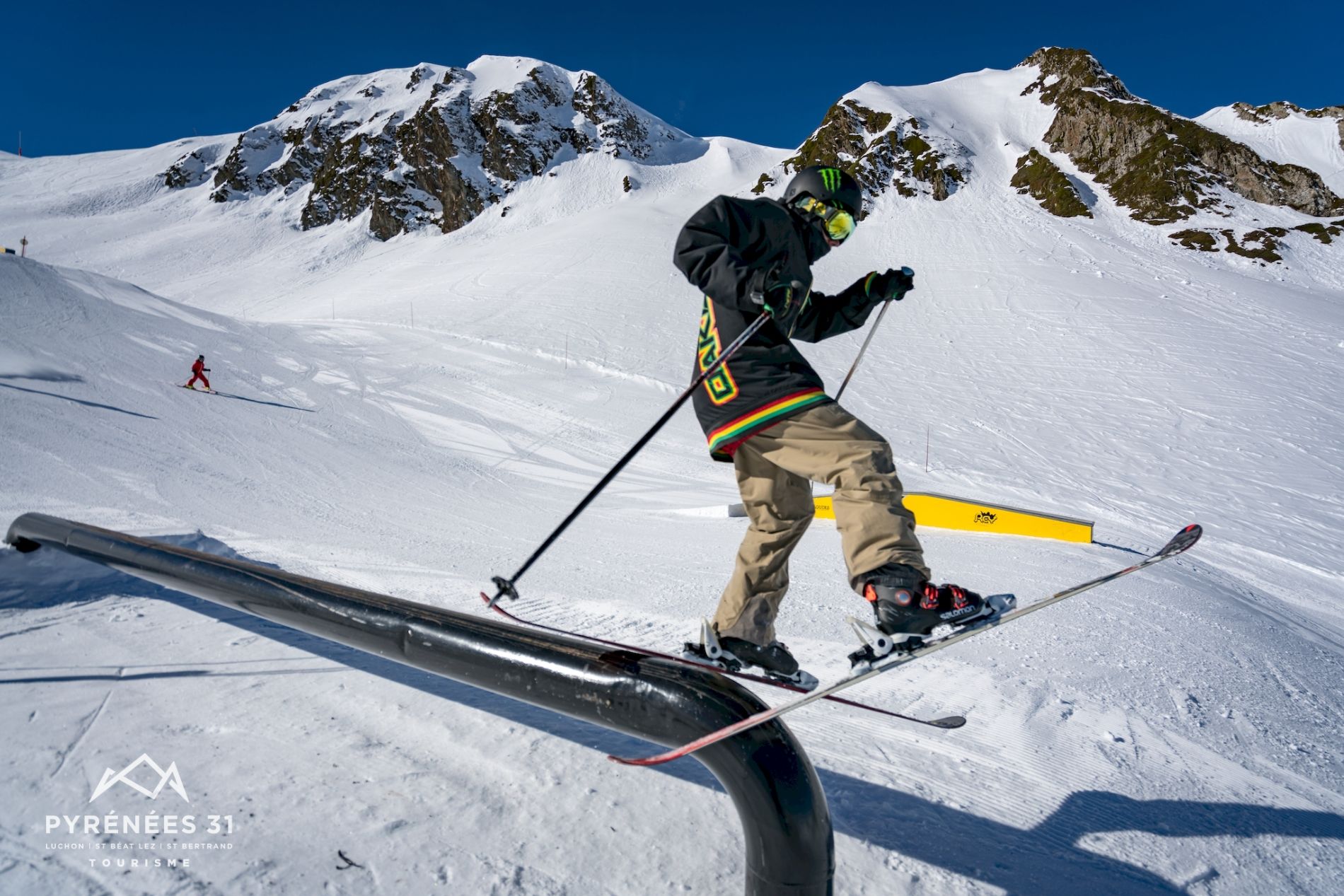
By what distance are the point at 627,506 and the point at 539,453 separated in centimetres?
412

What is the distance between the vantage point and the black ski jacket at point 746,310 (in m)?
2.20

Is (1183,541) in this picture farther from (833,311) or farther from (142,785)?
(142,785)

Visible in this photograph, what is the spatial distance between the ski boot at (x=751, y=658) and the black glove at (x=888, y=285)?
128 cm

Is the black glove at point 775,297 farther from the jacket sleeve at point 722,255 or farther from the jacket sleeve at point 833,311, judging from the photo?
the jacket sleeve at point 833,311

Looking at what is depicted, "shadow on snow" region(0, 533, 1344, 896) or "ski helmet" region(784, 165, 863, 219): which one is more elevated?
"ski helmet" region(784, 165, 863, 219)

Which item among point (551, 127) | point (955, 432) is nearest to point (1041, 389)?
point (955, 432)

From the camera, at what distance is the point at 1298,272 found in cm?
3111

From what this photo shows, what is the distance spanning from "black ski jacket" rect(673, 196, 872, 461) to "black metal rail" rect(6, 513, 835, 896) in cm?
83

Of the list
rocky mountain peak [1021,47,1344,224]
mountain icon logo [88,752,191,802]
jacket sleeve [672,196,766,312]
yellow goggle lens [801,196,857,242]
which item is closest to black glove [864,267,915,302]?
yellow goggle lens [801,196,857,242]

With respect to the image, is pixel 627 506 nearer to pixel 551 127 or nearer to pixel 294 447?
pixel 294 447

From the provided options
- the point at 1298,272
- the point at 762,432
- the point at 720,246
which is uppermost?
the point at 1298,272

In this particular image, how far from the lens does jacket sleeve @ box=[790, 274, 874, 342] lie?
2637 mm

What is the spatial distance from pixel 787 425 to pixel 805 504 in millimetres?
375

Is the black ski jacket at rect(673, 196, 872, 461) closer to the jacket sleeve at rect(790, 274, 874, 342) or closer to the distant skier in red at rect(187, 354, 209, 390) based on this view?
the jacket sleeve at rect(790, 274, 874, 342)
